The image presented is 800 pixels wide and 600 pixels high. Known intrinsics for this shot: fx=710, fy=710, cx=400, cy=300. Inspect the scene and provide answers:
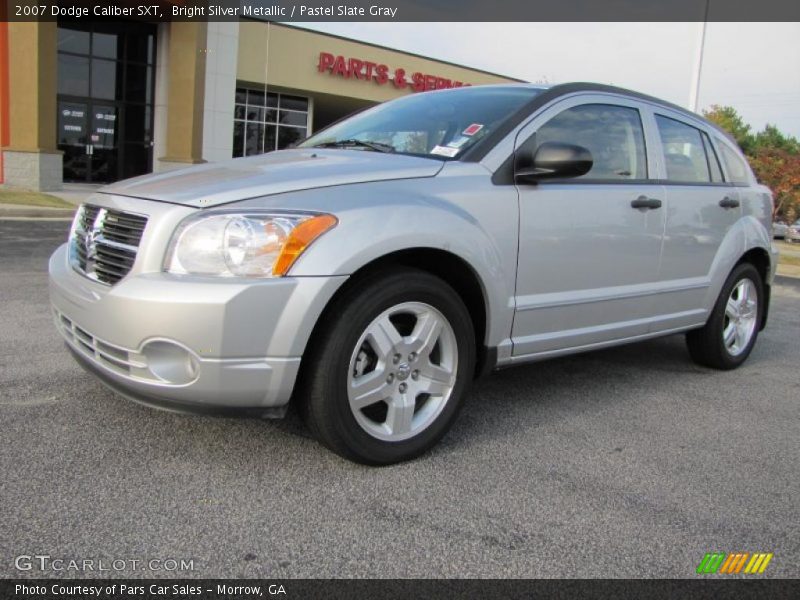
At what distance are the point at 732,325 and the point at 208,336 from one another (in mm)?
3942

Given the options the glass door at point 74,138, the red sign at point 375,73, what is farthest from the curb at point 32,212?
the red sign at point 375,73

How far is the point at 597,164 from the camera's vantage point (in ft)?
12.6

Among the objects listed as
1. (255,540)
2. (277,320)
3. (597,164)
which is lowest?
(255,540)

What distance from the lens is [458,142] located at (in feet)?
11.3

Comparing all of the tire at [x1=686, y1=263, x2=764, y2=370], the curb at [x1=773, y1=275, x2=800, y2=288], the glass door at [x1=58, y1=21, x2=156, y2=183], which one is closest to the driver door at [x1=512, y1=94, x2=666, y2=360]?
the tire at [x1=686, y1=263, x2=764, y2=370]

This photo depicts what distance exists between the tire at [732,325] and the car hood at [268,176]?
2.65 m

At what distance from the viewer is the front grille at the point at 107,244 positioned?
2.72 m

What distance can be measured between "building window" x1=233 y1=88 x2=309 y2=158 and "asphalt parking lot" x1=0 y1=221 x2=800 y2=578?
2465 centimetres

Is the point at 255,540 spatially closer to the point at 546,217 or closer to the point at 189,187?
the point at 189,187

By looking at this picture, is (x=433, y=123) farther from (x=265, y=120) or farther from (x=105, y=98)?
(x=265, y=120)

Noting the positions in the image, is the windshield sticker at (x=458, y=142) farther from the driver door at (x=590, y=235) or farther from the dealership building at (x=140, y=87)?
the dealership building at (x=140, y=87)

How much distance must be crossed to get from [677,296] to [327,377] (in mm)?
2593

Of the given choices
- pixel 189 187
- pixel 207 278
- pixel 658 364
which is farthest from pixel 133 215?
pixel 658 364

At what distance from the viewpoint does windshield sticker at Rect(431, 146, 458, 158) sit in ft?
11.0
